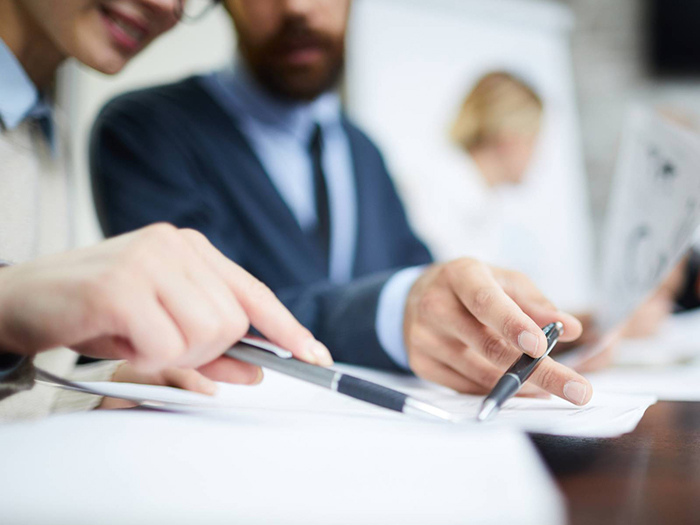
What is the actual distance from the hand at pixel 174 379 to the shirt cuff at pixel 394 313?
163mm

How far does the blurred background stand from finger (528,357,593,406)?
3.80 ft

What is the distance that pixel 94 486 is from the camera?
16cm

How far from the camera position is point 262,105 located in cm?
76

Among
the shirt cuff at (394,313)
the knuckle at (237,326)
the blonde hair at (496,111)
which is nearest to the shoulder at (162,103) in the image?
the shirt cuff at (394,313)

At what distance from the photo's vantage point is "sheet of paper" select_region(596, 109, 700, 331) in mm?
421

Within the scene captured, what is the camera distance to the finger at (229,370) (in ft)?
0.91

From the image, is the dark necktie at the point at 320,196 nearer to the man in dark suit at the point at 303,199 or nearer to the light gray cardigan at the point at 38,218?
the man in dark suit at the point at 303,199

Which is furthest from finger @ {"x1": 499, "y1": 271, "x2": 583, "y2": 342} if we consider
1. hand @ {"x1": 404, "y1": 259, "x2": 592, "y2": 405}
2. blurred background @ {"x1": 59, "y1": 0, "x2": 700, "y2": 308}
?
blurred background @ {"x1": 59, "y1": 0, "x2": 700, "y2": 308}

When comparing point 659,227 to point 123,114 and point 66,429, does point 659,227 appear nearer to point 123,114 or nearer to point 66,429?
point 66,429

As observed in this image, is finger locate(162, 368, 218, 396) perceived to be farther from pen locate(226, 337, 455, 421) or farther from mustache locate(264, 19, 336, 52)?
mustache locate(264, 19, 336, 52)

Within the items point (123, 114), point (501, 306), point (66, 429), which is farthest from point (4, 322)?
point (123, 114)

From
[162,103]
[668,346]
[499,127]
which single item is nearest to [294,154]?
[162,103]

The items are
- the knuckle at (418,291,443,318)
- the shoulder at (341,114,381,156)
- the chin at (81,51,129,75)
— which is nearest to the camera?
the knuckle at (418,291,443,318)

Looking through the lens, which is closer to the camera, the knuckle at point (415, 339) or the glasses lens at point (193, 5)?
the knuckle at point (415, 339)
